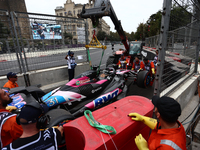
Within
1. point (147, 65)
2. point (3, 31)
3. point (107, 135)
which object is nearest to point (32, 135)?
point (107, 135)

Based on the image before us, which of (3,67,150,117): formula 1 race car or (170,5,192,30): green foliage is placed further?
(3,67,150,117): formula 1 race car

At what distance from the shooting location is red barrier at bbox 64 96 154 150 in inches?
50.0

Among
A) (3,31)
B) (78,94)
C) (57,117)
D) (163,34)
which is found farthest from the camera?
(3,31)

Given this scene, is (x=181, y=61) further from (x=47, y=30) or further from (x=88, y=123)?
(x=47, y=30)

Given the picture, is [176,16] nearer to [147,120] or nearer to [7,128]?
[147,120]

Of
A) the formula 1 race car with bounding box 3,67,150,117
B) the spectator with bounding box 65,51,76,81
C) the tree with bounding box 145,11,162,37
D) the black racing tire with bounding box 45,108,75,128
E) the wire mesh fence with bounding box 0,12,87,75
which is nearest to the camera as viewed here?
the black racing tire with bounding box 45,108,75,128

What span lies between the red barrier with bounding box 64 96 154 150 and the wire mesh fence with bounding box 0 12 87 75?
164 inches

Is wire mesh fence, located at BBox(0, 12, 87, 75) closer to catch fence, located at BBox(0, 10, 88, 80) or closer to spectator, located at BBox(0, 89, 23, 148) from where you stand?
catch fence, located at BBox(0, 10, 88, 80)

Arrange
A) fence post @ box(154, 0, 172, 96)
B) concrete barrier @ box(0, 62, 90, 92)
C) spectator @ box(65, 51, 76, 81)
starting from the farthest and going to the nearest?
spectator @ box(65, 51, 76, 81), concrete barrier @ box(0, 62, 90, 92), fence post @ box(154, 0, 172, 96)

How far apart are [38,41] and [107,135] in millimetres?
5038

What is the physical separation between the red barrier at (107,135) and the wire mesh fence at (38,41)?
4.16 m

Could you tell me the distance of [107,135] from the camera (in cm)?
132

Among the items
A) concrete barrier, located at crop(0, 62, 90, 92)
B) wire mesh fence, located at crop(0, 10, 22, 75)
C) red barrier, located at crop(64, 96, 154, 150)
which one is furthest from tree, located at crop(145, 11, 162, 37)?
red barrier, located at crop(64, 96, 154, 150)

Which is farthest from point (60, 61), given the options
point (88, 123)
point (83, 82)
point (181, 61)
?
point (181, 61)
